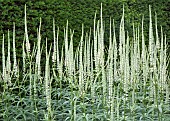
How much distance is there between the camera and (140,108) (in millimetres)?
5055

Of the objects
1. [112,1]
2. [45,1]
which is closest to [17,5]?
[45,1]

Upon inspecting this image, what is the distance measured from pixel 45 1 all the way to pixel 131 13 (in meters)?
2.44

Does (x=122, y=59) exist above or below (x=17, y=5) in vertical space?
below

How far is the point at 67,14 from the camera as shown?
27.3 ft

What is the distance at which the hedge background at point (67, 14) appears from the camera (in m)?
7.55

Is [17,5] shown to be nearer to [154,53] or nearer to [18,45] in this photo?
[18,45]

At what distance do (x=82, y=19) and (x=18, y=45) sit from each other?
1.77m

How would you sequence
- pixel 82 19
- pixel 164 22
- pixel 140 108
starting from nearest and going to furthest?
pixel 140 108 < pixel 82 19 < pixel 164 22

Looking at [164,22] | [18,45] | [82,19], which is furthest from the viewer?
[164,22]

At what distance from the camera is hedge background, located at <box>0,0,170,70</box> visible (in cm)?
755

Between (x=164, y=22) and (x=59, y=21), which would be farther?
(x=164, y=22)

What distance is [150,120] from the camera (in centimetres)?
491

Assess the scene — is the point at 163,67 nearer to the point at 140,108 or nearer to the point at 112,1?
the point at 140,108

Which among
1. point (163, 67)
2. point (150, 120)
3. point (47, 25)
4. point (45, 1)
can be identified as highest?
point (45, 1)
